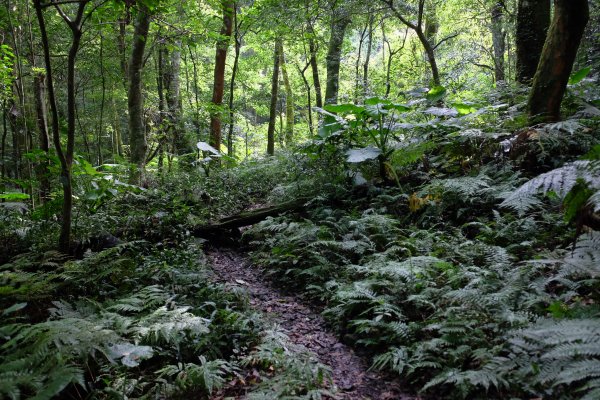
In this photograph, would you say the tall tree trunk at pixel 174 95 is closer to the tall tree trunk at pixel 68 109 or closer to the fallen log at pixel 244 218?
the fallen log at pixel 244 218

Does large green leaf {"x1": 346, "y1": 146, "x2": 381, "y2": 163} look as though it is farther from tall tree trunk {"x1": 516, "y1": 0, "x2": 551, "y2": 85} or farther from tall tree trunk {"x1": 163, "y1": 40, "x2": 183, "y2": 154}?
tall tree trunk {"x1": 163, "y1": 40, "x2": 183, "y2": 154}

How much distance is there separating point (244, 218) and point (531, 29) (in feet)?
21.2

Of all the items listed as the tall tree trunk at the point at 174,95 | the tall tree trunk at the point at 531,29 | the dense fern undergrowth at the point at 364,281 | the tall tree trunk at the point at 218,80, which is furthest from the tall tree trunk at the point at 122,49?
the tall tree trunk at the point at 531,29

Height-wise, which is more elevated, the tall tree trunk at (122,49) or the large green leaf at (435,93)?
the tall tree trunk at (122,49)

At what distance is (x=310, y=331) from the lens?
3883mm

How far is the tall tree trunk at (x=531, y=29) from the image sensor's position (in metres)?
7.02

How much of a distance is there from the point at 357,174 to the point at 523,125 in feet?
9.26

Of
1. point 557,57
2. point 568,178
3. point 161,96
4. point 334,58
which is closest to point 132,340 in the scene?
point 568,178

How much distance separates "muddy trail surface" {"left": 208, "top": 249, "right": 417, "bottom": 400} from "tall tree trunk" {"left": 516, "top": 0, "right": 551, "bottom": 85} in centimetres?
655

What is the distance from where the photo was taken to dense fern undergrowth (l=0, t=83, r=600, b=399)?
2.42 m

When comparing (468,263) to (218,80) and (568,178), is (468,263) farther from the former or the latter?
(218,80)

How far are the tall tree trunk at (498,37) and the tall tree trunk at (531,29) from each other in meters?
3.65

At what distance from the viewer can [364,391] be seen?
2895 mm

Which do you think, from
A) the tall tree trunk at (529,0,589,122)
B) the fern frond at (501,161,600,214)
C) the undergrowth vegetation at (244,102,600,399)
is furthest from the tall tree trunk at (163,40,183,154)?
the fern frond at (501,161,600,214)
